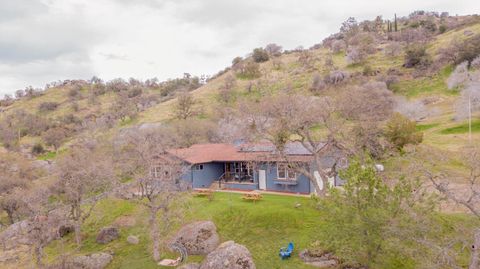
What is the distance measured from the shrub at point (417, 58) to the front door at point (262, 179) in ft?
169

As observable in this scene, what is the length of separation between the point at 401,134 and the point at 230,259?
22208mm

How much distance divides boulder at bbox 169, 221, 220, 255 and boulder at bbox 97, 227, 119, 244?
6.03 meters

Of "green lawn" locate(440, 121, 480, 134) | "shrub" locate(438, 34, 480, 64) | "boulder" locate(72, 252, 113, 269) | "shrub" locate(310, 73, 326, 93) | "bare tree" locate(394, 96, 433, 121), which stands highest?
"shrub" locate(438, 34, 480, 64)

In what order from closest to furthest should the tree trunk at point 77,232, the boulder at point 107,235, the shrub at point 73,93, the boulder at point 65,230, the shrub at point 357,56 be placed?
the tree trunk at point 77,232 < the boulder at point 107,235 < the boulder at point 65,230 < the shrub at point 357,56 < the shrub at point 73,93

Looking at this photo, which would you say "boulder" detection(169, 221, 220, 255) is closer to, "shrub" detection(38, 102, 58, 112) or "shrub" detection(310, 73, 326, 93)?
"shrub" detection(310, 73, 326, 93)

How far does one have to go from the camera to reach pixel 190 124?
50.4 metres

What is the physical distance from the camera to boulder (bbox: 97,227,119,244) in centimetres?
2711

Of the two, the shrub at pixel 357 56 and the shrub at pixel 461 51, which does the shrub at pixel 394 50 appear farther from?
the shrub at pixel 461 51

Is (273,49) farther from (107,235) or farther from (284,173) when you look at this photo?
(107,235)

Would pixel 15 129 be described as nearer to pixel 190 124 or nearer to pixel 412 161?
pixel 190 124

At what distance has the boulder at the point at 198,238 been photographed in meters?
22.9

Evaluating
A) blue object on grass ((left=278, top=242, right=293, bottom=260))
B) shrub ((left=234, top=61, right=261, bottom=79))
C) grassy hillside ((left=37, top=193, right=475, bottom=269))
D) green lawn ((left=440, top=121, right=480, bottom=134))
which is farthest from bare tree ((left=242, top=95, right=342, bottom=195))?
shrub ((left=234, top=61, right=261, bottom=79))

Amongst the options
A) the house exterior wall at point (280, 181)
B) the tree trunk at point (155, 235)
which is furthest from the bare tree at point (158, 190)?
the house exterior wall at point (280, 181)

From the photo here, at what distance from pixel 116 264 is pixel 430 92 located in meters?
55.7
